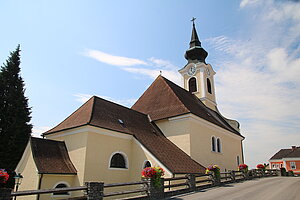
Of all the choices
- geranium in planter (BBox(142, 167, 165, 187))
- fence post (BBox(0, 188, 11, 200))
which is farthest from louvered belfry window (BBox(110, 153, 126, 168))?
fence post (BBox(0, 188, 11, 200))

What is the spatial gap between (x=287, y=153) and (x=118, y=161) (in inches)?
1945

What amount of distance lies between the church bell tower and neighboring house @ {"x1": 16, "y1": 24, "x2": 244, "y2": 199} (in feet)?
20.2

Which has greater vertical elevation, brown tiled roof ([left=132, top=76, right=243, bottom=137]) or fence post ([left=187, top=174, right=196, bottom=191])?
brown tiled roof ([left=132, top=76, right=243, bottom=137])

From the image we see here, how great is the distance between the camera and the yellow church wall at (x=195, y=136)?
19.8 meters

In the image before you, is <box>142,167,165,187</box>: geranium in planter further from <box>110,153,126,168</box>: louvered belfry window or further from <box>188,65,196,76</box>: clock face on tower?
<box>188,65,196,76</box>: clock face on tower

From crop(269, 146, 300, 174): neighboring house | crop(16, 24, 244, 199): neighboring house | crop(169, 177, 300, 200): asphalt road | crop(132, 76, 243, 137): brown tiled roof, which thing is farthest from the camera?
crop(269, 146, 300, 174): neighboring house

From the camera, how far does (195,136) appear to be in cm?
2036

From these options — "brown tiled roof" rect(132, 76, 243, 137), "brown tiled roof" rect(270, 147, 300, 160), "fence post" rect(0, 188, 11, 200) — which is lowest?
"fence post" rect(0, 188, 11, 200)

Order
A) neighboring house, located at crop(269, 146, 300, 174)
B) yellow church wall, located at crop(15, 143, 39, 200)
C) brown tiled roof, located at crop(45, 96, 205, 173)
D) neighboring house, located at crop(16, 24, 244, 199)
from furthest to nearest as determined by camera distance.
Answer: neighboring house, located at crop(269, 146, 300, 174) < brown tiled roof, located at crop(45, 96, 205, 173) < neighboring house, located at crop(16, 24, 244, 199) < yellow church wall, located at crop(15, 143, 39, 200)

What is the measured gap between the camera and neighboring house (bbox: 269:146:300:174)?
4781 centimetres

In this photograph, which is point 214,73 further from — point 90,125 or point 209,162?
point 90,125

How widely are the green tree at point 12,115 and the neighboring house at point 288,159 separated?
49.6 m

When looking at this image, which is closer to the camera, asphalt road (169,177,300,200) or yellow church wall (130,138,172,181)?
asphalt road (169,177,300,200)

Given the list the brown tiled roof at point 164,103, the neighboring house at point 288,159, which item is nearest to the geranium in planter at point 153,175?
the brown tiled roof at point 164,103
